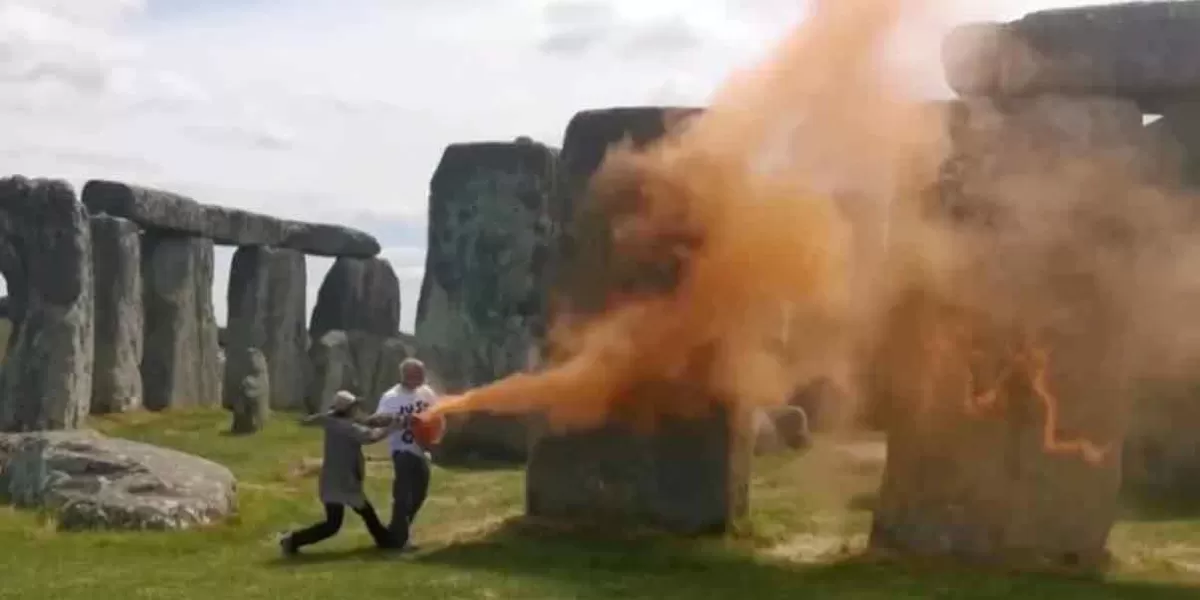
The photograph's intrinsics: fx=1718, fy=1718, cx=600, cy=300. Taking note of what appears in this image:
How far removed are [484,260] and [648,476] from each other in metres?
16.0

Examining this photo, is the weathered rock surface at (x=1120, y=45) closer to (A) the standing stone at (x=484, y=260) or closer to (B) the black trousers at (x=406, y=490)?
(B) the black trousers at (x=406, y=490)

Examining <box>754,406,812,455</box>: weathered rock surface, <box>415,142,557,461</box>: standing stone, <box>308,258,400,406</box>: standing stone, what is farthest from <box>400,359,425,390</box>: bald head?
<box>308,258,400,406</box>: standing stone

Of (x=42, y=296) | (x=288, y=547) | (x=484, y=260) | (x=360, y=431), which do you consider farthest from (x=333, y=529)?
(x=484, y=260)

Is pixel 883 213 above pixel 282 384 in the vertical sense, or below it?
above

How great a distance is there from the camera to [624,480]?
14.4 meters

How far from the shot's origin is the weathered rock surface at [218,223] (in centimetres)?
2988

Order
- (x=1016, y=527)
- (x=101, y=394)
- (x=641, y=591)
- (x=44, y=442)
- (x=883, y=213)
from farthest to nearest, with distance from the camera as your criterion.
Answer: (x=101, y=394)
(x=44, y=442)
(x=883, y=213)
(x=1016, y=527)
(x=641, y=591)

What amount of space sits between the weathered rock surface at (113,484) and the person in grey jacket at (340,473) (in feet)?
6.36

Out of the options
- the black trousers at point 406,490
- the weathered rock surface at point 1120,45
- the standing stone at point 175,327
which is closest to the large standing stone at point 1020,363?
the black trousers at point 406,490

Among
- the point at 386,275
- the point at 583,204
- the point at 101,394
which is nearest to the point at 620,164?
the point at 583,204

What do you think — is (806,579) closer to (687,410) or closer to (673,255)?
(687,410)

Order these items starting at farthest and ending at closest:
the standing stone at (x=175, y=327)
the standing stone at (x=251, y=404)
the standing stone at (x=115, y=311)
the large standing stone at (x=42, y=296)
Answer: the standing stone at (x=175, y=327)
the standing stone at (x=115, y=311)
the standing stone at (x=251, y=404)
the large standing stone at (x=42, y=296)

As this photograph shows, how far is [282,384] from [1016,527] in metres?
23.5

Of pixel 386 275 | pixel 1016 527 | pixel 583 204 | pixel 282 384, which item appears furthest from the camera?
pixel 386 275
